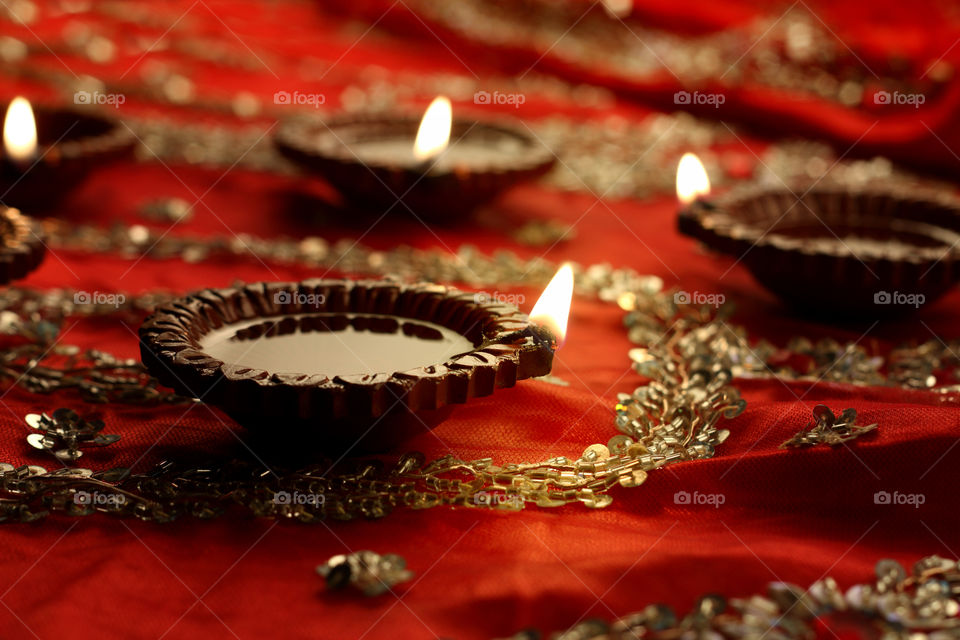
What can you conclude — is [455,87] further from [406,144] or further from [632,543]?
[632,543]

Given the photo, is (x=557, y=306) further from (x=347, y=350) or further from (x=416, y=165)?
(x=416, y=165)

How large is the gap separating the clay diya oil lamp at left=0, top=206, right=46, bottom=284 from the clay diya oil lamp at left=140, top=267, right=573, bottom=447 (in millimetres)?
193

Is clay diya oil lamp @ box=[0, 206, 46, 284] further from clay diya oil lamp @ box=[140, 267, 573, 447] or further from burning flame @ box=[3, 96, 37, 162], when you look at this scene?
burning flame @ box=[3, 96, 37, 162]

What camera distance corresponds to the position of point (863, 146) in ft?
6.41

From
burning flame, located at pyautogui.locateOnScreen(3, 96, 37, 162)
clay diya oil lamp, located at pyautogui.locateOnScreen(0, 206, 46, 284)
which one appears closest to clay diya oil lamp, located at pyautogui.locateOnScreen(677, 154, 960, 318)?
clay diya oil lamp, located at pyautogui.locateOnScreen(0, 206, 46, 284)

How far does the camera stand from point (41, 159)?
1.29 meters

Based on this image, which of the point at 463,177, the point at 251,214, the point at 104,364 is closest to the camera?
the point at 104,364

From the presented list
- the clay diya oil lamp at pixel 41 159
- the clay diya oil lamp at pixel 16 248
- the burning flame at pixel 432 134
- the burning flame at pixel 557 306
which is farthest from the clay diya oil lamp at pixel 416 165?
the burning flame at pixel 557 306

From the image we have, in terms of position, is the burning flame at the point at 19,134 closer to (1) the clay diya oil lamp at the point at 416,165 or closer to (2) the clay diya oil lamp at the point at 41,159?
(2) the clay diya oil lamp at the point at 41,159

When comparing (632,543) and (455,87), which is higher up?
(455,87)

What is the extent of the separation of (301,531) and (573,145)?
52.8 inches

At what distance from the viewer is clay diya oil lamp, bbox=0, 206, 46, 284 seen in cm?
91

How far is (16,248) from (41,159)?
0.42 meters

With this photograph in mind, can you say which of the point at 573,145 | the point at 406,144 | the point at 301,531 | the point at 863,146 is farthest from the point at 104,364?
the point at 863,146
